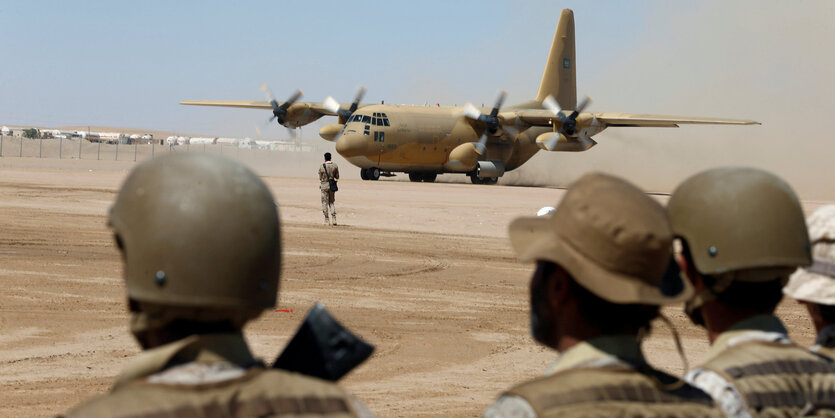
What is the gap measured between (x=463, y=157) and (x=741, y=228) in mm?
36712

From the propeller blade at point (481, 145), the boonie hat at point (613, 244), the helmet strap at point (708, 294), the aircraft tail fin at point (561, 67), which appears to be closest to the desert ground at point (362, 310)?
the helmet strap at point (708, 294)

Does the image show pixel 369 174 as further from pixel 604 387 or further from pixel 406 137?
pixel 604 387

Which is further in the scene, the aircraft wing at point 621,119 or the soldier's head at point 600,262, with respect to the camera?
the aircraft wing at point 621,119

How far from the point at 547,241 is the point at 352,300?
9.65 metres

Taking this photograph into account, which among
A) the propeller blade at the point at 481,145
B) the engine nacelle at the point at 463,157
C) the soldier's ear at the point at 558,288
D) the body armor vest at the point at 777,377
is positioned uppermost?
the soldier's ear at the point at 558,288

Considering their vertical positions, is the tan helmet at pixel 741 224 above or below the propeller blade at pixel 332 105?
above

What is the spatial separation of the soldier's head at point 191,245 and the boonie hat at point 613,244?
0.70 m

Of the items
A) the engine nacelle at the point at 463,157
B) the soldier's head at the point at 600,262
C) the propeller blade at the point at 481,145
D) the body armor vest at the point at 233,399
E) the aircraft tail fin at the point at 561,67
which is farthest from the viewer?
the aircraft tail fin at the point at 561,67

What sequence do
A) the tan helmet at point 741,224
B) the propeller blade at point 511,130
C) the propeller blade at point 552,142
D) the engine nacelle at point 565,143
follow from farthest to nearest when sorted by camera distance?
the propeller blade at point 511,130 < the engine nacelle at point 565,143 < the propeller blade at point 552,142 < the tan helmet at point 741,224

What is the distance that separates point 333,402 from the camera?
227 cm

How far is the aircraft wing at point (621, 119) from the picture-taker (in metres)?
39.6

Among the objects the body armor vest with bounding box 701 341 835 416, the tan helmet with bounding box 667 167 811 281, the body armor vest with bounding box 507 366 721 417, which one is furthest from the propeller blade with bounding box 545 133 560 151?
the body armor vest with bounding box 507 366 721 417

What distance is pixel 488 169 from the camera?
41219mm

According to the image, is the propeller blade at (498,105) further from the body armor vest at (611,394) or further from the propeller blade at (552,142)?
the body armor vest at (611,394)
